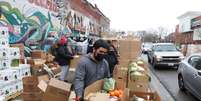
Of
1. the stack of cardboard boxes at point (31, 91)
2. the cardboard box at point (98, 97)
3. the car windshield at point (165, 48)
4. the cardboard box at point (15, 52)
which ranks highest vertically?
the cardboard box at point (15, 52)

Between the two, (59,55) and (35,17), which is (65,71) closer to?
(59,55)

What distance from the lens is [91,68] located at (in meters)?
5.10

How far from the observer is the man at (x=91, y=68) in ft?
16.0

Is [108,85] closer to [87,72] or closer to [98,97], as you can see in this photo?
[87,72]

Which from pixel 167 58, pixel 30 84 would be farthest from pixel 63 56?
pixel 167 58

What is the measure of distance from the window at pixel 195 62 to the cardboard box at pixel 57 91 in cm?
603

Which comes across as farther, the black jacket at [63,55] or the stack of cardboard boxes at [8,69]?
the black jacket at [63,55]

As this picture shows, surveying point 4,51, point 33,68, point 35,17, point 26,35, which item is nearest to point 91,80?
point 4,51

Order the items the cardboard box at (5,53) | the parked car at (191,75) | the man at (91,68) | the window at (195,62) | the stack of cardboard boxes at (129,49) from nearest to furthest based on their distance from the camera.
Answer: the man at (91,68)
the cardboard box at (5,53)
the parked car at (191,75)
the window at (195,62)
the stack of cardboard boxes at (129,49)

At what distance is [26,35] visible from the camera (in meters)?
12.2

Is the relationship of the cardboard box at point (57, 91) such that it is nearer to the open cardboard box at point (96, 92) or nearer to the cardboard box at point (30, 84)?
the open cardboard box at point (96, 92)

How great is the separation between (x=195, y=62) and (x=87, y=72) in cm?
640

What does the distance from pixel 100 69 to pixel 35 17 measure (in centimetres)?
901

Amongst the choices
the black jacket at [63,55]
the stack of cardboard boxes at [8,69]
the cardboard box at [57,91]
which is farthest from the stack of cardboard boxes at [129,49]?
the cardboard box at [57,91]
